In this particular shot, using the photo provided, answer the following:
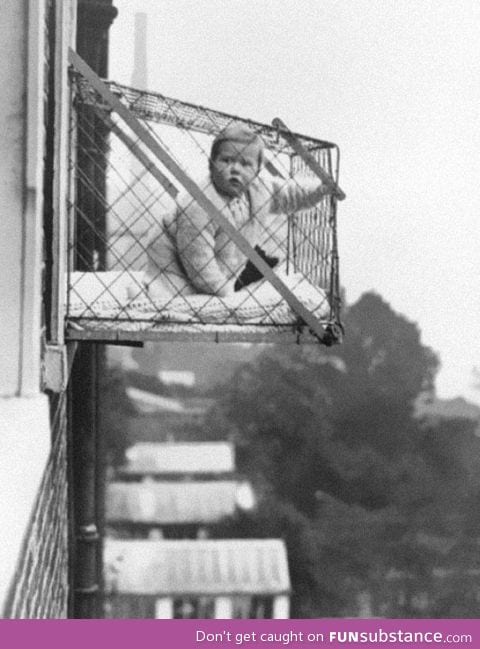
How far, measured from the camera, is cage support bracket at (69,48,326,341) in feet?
9.91

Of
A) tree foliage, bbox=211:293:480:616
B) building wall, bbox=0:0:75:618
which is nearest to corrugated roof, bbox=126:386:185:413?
tree foliage, bbox=211:293:480:616

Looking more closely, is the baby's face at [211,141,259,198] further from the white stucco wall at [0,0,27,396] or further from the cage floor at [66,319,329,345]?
the white stucco wall at [0,0,27,396]

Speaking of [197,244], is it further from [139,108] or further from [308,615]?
[308,615]

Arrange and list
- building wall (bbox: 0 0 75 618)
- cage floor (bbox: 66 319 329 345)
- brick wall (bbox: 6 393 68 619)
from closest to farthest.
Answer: brick wall (bbox: 6 393 68 619) → building wall (bbox: 0 0 75 618) → cage floor (bbox: 66 319 329 345)

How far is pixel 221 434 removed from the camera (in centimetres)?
2695

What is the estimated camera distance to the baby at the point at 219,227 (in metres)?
3.30

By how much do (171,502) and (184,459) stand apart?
2457 mm

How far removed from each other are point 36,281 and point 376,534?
2043cm

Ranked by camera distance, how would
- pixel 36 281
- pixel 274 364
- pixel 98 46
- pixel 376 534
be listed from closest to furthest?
pixel 36 281, pixel 98 46, pixel 376 534, pixel 274 364

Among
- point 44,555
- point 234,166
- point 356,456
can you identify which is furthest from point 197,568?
point 44,555

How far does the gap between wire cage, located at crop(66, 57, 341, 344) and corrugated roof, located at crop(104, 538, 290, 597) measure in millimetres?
16208

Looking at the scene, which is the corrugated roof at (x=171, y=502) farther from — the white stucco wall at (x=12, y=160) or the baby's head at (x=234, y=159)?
the white stucco wall at (x=12, y=160)

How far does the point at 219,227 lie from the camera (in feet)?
10.9

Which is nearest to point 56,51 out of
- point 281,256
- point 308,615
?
point 281,256
